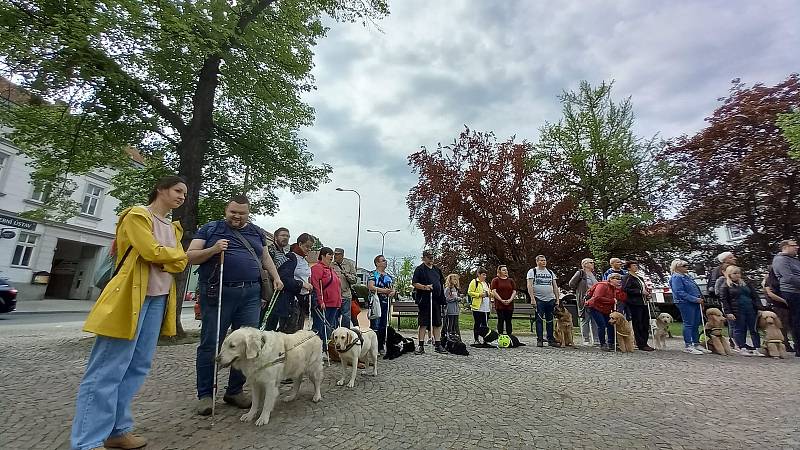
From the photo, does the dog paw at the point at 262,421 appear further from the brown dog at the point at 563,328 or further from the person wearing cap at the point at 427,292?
the brown dog at the point at 563,328

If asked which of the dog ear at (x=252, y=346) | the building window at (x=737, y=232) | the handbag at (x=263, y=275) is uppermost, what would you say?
the building window at (x=737, y=232)

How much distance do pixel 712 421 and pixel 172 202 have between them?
5.54 metres

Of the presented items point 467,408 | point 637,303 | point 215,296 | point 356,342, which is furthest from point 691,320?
point 215,296

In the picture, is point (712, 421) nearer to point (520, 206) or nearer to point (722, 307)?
point (722, 307)

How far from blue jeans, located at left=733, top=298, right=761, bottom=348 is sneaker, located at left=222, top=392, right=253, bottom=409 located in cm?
1014

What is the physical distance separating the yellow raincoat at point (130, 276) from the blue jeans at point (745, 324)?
10882 mm

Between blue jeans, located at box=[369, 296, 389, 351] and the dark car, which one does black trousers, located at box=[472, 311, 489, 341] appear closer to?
blue jeans, located at box=[369, 296, 389, 351]

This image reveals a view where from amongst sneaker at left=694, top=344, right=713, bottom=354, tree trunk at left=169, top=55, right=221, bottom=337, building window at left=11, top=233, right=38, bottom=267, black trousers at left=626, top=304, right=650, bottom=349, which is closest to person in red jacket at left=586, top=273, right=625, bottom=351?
black trousers at left=626, top=304, right=650, bottom=349

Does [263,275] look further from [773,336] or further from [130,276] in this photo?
[773,336]

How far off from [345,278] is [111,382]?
4.83 meters

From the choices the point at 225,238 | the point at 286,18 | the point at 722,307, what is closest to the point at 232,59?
the point at 286,18

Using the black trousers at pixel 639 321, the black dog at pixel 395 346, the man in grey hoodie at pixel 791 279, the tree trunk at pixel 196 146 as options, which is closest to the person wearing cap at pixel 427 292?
the black dog at pixel 395 346

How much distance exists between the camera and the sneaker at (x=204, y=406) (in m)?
3.65

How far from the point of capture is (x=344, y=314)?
7500mm
